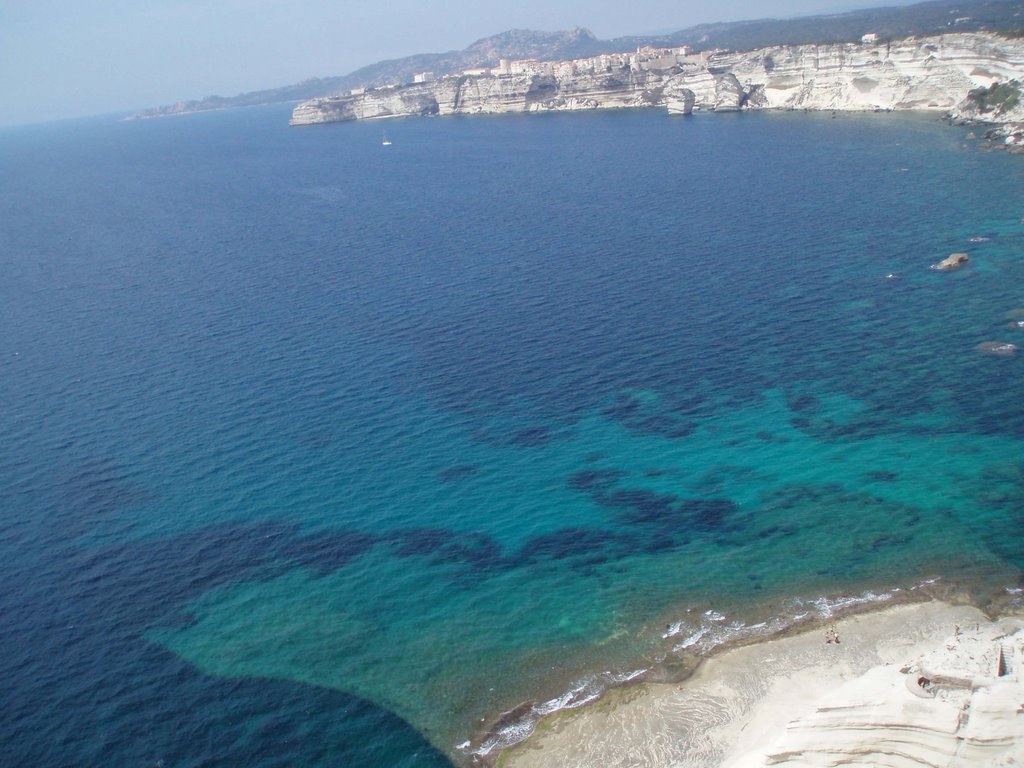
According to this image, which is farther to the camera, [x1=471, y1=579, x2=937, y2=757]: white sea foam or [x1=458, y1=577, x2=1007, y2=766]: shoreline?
[x1=458, y1=577, x2=1007, y2=766]: shoreline

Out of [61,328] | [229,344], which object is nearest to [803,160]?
[229,344]

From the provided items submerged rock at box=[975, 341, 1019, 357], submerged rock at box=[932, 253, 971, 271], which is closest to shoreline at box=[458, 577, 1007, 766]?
submerged rock at box=[975, 341, 1019, 357]

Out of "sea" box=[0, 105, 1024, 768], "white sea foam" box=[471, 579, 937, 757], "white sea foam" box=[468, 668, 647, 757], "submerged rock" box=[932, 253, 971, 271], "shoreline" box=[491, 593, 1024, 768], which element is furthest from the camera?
"submerged rock" box=[932, 253, 971, 271]

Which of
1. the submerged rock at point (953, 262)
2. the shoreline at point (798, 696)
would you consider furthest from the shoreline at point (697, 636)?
the submerged rock at point (953, 262)

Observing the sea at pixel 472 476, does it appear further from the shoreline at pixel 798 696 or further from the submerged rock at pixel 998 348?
the shoreline at pixel 798 696

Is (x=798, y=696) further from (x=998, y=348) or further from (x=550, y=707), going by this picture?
(x=998, y=348)

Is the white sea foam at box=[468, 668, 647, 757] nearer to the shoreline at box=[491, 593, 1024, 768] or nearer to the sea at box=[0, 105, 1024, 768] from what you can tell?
the sea at box=[0, 105, 1024, 768]

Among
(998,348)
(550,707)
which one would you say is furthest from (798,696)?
(998,348)
